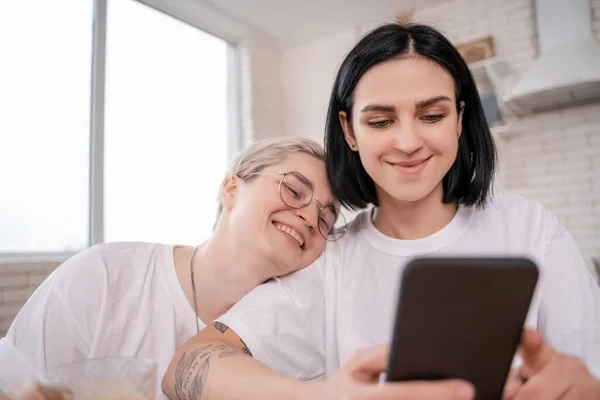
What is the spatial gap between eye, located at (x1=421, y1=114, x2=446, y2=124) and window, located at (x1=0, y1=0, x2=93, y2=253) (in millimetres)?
2749

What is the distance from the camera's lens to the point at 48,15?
10.3 ft

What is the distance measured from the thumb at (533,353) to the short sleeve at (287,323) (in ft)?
1.82

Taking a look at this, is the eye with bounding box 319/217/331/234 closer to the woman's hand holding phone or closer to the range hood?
the woman's hand holding phone

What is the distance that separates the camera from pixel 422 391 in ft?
1.67

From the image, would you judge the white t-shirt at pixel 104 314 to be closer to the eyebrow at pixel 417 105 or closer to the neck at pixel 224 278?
the neck at pixel 224 278

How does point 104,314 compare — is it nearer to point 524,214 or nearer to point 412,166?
point 412,166

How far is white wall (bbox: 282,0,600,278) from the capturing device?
3.62 m

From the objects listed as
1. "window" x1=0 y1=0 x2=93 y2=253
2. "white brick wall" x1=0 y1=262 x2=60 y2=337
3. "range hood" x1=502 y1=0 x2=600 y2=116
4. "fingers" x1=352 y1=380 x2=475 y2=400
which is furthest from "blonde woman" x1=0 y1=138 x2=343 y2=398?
"range hood" x1=502 y1=0 x2=600 y2=116

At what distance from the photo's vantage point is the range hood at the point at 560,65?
326cm

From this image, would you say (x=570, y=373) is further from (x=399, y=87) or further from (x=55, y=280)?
(x=55, y=280)

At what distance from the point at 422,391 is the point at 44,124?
3.24 m

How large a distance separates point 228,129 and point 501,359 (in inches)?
178

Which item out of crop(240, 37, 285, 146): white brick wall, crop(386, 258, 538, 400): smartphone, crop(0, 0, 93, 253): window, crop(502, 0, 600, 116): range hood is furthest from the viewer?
crop(240, 37, 285, 146): white brick wall

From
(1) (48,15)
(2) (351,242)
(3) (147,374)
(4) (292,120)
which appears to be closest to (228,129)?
(4) (292,120)
